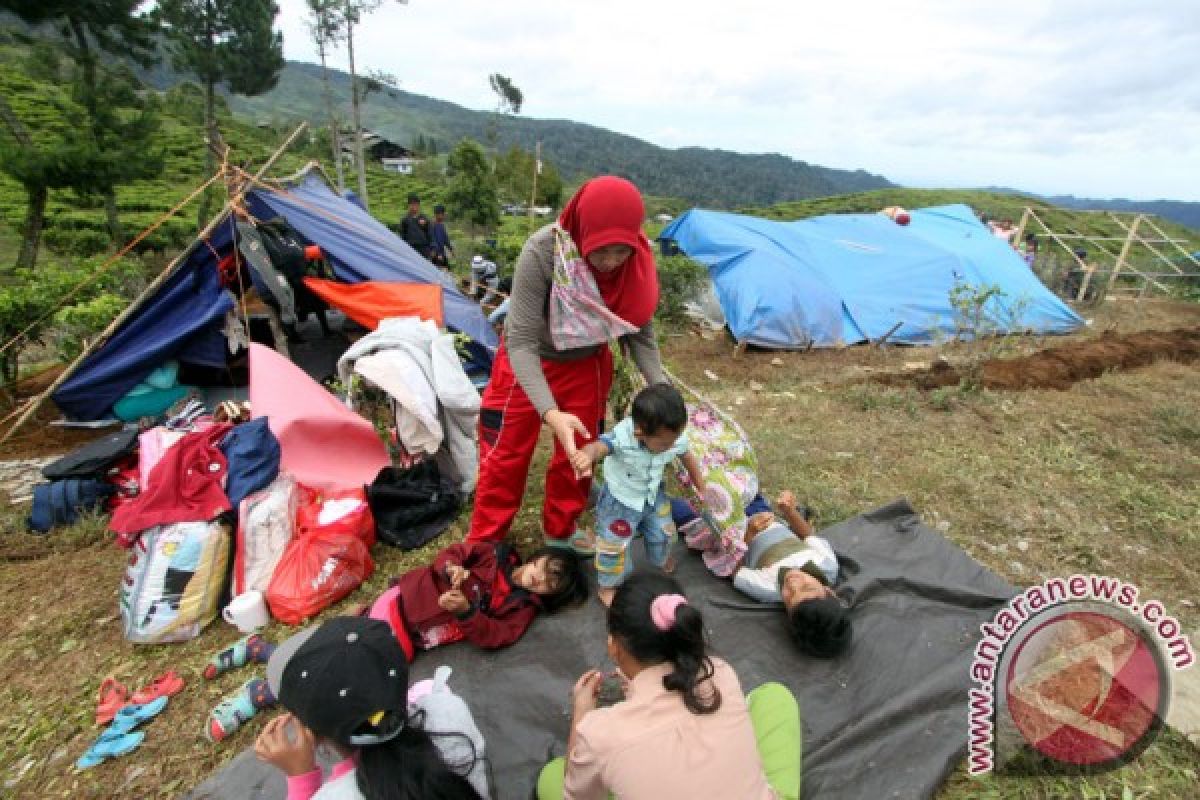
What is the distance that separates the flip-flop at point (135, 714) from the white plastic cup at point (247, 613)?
357 millimetres

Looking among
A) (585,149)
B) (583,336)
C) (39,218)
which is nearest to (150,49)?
(39,218)

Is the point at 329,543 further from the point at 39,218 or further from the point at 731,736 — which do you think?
the point at 39,218

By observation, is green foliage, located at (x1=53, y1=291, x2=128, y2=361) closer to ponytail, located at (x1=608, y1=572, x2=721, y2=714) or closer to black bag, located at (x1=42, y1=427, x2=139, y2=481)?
black bag, located at (x1=42, y1=427, x2=139, y2=481)

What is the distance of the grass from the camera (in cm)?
190

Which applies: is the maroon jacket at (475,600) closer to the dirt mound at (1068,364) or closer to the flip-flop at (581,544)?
the flip-flop at (581,544)

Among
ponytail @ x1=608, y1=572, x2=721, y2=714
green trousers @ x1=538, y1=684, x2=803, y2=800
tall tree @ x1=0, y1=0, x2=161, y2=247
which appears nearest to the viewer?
ponytail @ x1=608, y1=572, x2=721, y2=714

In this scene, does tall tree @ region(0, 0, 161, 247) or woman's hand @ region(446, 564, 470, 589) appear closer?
woman's hand @ region(446, 564, 470, 589)

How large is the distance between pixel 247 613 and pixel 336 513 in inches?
20.7

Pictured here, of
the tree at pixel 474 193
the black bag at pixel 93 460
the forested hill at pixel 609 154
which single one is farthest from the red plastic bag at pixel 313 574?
the forested hill at pixel 609 154

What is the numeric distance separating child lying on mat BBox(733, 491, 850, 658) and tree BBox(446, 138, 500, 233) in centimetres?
2269

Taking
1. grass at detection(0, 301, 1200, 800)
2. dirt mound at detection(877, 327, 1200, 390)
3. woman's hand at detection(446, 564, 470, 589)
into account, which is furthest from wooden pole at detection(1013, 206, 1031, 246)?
woman's hand at detection(446, 564, 470, 589)

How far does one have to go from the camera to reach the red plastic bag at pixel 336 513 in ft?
8.66

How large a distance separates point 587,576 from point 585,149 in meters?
112

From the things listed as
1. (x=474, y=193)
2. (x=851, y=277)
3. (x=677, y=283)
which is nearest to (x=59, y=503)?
(x=677, y=283)
